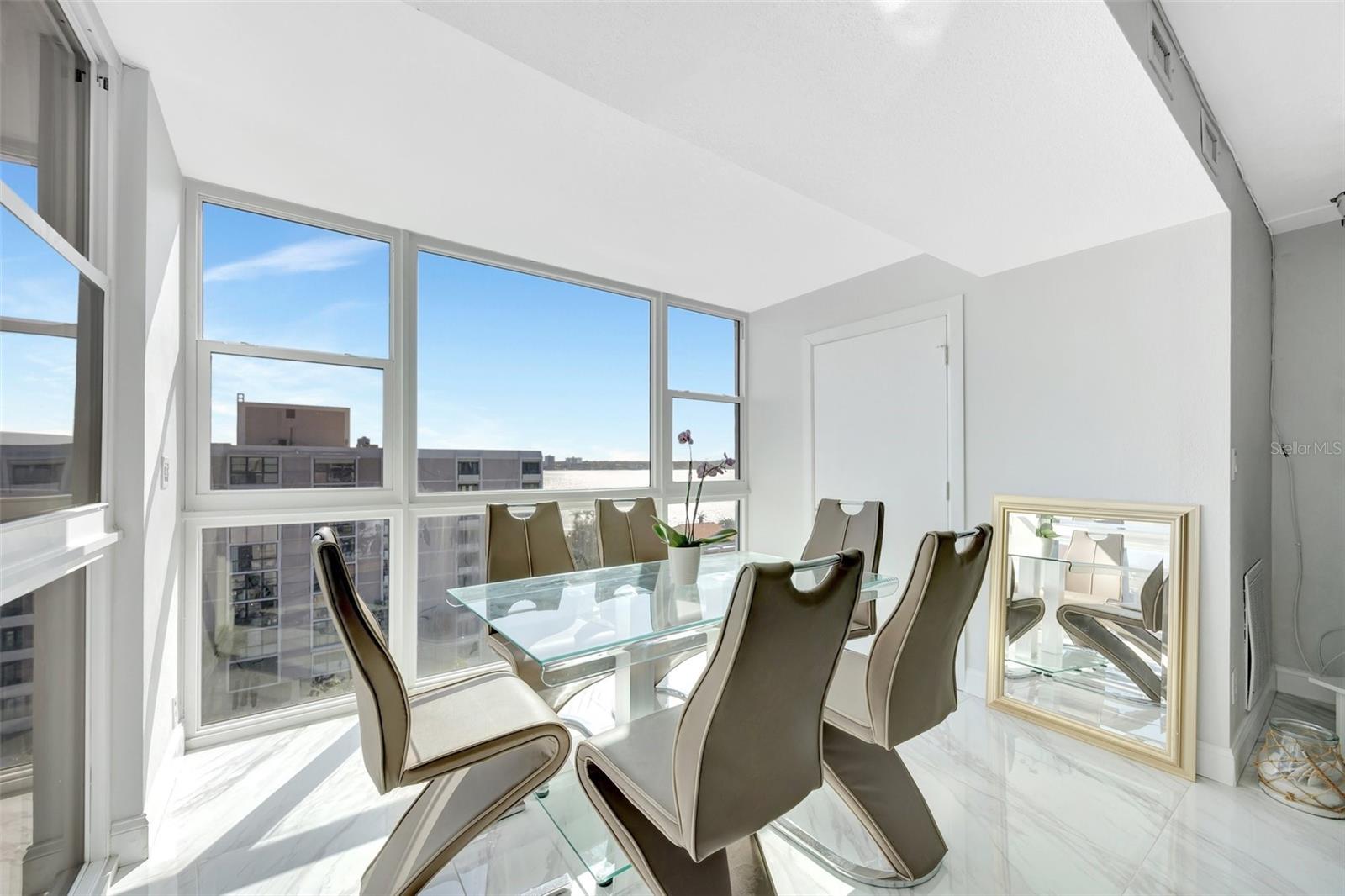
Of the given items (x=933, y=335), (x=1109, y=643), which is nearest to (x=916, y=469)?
(x=933, y=335)

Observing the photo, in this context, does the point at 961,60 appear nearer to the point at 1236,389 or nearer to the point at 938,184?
the point at 938,184

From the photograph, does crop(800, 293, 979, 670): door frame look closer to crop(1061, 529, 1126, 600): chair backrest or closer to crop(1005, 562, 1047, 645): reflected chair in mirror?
crop(1005, 562, 1047, 645): reflected chair in mirror

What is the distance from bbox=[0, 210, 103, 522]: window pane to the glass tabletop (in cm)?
110

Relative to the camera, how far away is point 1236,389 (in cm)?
222

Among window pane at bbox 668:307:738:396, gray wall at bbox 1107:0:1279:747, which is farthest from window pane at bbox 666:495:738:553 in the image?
gray wall at bbox 1107:0:1279:747

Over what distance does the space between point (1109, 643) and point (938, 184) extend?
214 cm

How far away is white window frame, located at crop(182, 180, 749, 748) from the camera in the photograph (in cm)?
240

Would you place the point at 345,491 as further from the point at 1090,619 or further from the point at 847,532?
the point at 1090,619

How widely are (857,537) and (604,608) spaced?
1459 millimetres

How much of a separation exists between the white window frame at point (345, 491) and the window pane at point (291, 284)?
0.14ft

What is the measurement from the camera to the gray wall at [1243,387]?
2148 mm

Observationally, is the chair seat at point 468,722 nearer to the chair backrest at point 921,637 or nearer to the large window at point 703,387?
the chair backrest at point 921,637

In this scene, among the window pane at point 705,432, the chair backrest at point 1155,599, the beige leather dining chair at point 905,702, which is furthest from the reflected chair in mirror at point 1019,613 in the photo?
the window pane at point 705,432

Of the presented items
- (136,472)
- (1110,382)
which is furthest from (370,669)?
(1110,382)
